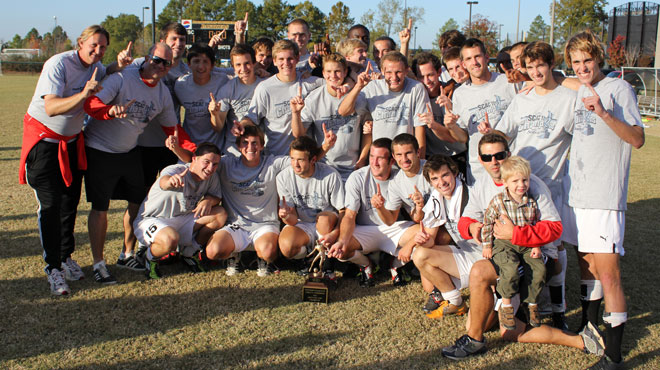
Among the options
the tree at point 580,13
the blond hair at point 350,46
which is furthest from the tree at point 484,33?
the blond hair at point 350,46

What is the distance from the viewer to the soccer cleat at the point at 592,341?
3848 mm

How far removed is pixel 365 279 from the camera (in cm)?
524

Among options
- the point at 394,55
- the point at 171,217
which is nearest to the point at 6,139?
the point at 171,217

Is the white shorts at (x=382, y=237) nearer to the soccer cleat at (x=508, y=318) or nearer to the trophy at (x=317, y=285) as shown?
the trophy at (x=317, y=285)

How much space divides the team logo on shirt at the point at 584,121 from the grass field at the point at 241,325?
160 cm

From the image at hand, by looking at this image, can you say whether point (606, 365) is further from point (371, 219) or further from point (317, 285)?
point (371, 219)

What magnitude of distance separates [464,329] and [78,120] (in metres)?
3.80

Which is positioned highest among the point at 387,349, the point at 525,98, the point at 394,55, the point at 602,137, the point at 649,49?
the point at 649,49

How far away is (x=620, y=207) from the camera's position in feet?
12.3

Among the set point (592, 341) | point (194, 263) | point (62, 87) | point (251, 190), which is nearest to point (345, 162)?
point (251, 190)

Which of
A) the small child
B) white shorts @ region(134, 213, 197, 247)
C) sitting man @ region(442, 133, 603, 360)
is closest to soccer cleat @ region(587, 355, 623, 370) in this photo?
sitting man @ region(442, 133, 603, 360)

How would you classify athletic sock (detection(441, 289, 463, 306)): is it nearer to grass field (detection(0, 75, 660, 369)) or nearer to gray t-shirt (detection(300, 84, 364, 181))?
grass field (detection(0, 75, 660, 369))

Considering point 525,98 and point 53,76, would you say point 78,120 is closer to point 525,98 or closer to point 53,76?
point 53,76

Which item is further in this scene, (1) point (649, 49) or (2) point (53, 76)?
(1) point (649, 49)
